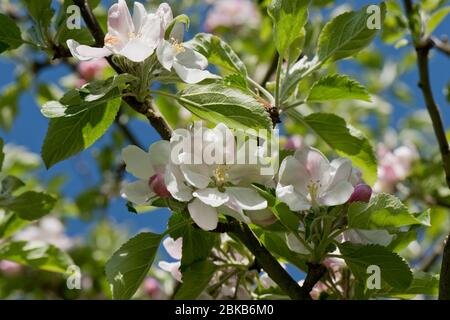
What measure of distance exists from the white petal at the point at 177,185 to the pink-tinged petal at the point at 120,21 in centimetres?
24

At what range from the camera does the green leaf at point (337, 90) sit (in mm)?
1465

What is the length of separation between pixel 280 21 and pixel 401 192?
1549 mm

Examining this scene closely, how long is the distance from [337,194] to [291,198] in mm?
79

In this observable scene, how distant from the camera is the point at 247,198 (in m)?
1.23

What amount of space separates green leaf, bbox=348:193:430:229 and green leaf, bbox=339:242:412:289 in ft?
0.15

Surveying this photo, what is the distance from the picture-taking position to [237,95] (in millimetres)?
1296

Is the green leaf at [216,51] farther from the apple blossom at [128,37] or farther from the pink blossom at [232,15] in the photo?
the pink blossom at [232,15]

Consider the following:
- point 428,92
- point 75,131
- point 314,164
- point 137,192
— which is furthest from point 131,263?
point 428,92

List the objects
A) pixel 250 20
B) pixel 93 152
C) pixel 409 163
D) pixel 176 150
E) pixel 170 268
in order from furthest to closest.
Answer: pixel 250 20 < pixel 93 152 < pixel 409 163 < pixel 170 268 < pixel 176 150

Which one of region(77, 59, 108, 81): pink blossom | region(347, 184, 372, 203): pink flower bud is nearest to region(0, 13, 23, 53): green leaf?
region(347, 184, 372, 203): pink flower bud

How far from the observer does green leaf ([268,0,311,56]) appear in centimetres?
143

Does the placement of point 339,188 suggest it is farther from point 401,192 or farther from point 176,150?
point 401,192

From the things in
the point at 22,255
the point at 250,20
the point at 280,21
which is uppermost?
the point at 250,20
